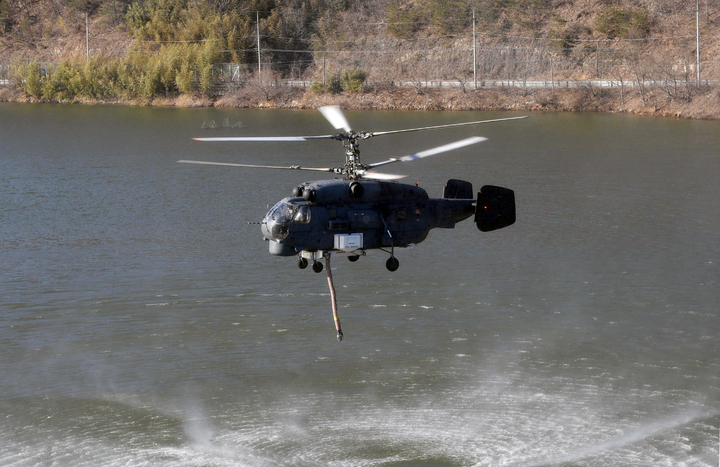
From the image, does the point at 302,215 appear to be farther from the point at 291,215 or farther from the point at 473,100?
the point at 473,100

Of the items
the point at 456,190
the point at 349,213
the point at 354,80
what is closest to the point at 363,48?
the point at 354,80

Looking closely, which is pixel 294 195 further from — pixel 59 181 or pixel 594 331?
pixel 59 181

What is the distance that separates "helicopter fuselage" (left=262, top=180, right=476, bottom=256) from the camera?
21.9 meters

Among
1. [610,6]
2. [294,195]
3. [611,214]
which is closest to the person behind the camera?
[294,195]

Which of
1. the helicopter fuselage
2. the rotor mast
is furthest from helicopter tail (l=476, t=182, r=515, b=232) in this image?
the rotor mast

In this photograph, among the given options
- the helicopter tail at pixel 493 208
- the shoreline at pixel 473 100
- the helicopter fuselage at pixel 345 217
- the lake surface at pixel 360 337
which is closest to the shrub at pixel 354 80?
the shoreline at pixel 473 100

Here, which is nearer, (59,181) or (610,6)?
(59,181)

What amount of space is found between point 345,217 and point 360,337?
36.6 feet

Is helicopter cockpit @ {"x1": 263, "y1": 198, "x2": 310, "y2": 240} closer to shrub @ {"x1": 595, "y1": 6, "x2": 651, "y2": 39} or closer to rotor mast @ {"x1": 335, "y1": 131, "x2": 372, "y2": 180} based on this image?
rotor mast @ {"x1": 335, "y1": 131, "x2": 372, "y2": 180}

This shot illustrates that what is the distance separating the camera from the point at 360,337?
32656 mm

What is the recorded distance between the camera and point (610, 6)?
10712cm

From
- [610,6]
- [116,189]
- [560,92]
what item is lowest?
[116,189]

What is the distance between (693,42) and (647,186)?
174ft

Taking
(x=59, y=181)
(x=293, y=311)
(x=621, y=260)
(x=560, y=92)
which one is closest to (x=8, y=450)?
(x=293, y=311)
